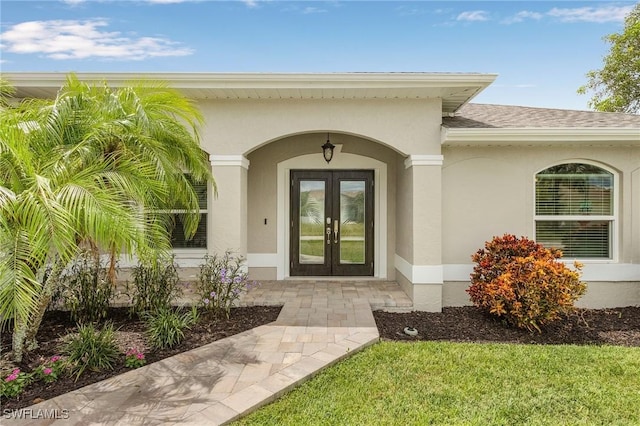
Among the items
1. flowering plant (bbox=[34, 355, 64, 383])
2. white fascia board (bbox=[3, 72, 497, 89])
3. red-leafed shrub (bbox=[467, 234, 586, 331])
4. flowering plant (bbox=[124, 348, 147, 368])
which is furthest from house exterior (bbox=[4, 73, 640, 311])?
flowering plant (bbox=[34, 355, 64, 383])

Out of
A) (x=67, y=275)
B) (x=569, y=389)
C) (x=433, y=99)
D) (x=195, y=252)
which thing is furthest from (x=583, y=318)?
(x=67, y=275)

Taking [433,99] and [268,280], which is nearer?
[433,99]

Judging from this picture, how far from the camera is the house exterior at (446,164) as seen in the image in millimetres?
Result: 5805

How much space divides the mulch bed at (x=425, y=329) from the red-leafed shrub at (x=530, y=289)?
287mm

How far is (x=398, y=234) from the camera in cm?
771

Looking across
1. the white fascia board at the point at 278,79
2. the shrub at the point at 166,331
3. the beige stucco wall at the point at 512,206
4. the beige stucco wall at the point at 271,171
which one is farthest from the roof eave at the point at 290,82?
the shrub at the point at 166,331

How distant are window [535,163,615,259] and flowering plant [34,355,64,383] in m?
7.61

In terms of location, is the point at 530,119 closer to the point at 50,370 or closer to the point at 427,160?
the point at 427,160

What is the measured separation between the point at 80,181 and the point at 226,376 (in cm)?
240

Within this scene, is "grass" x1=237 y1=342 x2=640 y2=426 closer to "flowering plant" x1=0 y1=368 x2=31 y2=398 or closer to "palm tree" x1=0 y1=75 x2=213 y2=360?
"palm tree" x1=0 y1=75 x2=213 y2=360

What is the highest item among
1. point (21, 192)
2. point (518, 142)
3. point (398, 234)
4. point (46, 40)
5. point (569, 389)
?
point (46, 40)

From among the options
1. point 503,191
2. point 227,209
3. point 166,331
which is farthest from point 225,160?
point 503,191

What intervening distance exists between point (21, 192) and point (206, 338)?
2.71m

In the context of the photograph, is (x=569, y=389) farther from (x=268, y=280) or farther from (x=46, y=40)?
(x=46, y=40)
